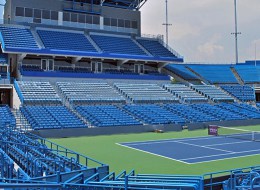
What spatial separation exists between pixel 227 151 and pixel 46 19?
103ft

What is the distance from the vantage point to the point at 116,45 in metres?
44.9

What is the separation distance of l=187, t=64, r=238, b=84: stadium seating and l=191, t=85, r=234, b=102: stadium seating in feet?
10.0

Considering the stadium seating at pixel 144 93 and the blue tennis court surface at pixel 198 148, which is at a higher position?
the stadium seating at pixel 144 93

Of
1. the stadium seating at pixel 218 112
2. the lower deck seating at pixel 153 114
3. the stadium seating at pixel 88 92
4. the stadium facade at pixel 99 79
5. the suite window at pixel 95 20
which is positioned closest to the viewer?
the stadium facade at pixel 99 79

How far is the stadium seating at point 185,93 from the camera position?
42719 mm

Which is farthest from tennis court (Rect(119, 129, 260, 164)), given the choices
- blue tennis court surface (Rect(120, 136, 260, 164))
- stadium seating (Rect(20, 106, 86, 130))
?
stadium seating (Rect(20, 106, 86, 130))

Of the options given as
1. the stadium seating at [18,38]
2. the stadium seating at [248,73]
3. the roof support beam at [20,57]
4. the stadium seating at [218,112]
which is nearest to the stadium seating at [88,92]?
the roof support beam at [20,57]

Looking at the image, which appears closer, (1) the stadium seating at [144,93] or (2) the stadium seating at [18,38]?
(2) the stadium seating at [18,38]

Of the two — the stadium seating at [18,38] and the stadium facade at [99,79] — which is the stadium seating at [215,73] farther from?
the stadium seating at [18,38]

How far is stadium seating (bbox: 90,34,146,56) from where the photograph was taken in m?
43.6

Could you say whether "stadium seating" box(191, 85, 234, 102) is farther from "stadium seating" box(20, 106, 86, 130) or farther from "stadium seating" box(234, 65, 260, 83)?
"stadium seating" box(20, 106, 86, 130)

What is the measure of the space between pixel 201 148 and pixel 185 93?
22.2m

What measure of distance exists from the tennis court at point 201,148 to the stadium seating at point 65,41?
1995 cm

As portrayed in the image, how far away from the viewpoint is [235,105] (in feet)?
147
